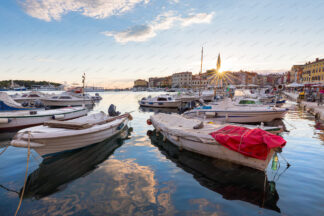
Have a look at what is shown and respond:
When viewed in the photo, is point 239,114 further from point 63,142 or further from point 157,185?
point 63,142

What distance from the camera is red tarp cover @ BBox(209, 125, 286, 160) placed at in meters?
5.43

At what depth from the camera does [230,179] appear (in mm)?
5984

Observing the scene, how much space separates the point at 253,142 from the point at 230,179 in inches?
A: 59.3

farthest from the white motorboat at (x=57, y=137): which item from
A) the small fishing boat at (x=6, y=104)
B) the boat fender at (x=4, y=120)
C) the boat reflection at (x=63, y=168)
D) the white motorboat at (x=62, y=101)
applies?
the white motorboat at (x=62, y=101)

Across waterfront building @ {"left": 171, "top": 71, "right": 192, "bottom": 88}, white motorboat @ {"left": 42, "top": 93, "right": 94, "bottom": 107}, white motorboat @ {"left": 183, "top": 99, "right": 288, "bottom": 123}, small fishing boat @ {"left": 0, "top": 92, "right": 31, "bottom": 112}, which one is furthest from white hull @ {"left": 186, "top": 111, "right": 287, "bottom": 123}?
waterfront building @ {"left": 171, "top": 71, "right": 192, "bottom": 88}

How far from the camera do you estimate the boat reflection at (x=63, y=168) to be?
18.2 ft

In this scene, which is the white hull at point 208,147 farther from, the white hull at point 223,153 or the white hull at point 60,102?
the white hull at point 60,102

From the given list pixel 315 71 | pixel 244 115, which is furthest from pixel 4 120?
pixel 315 71

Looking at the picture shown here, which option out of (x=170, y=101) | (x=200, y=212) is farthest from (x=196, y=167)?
(x=170, y=101)

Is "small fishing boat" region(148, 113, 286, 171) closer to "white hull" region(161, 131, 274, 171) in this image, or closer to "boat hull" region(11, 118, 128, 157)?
"white hull" region(161, 131, 274, 171)

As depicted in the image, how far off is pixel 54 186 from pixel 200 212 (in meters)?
4.65

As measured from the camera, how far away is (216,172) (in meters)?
6.50

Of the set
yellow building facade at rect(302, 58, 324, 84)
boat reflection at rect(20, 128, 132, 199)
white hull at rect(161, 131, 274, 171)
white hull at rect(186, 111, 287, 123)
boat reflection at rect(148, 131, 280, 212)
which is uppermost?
yellow building facade at rect(302, 58, 324, 84)

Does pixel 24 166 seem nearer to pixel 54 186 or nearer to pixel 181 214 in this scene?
pixel 54 186
